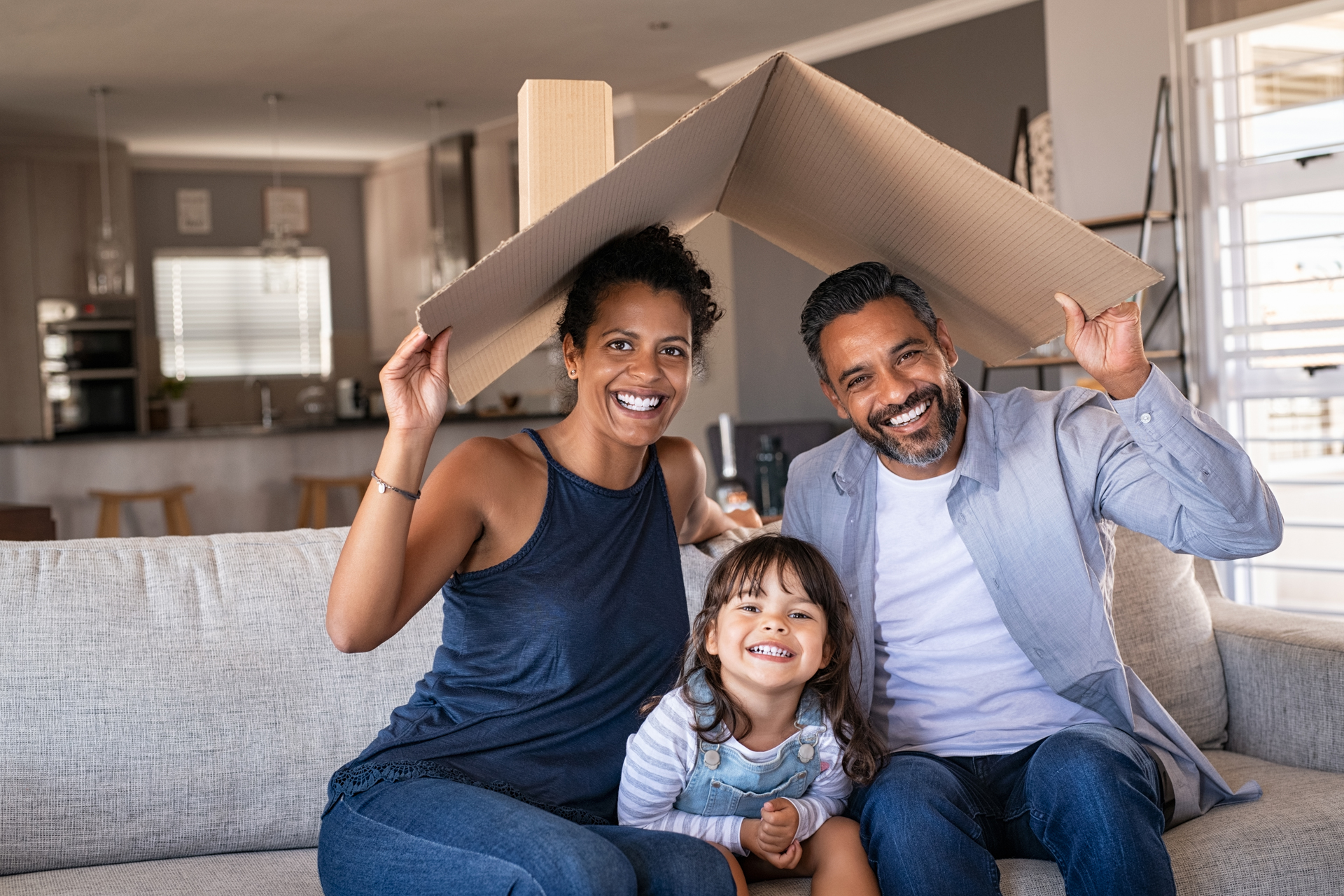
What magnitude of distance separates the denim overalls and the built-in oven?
714 cm

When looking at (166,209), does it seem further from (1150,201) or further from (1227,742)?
(1227,742)

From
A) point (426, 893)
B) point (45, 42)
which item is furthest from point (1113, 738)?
point (45, 42)

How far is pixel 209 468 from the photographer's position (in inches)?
249

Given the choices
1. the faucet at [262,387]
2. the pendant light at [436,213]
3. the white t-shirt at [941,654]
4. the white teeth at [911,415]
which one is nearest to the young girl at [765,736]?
the white t-shirt at [941,654]

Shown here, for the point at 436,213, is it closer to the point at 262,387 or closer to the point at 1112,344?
the point at 262,387

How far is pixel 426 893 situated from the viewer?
1358mm

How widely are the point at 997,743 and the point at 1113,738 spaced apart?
0.56 feet

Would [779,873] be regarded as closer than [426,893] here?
No

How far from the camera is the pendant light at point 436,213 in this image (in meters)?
7.62

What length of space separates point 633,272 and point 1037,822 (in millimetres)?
925

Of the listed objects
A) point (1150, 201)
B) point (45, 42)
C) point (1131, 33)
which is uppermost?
point (45, 42)

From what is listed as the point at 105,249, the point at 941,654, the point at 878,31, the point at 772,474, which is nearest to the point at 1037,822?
the point at 941,654

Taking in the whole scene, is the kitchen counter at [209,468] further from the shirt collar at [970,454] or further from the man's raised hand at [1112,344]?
the man's raised hand at [1112,344]

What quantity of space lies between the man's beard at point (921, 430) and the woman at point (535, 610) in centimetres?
29
